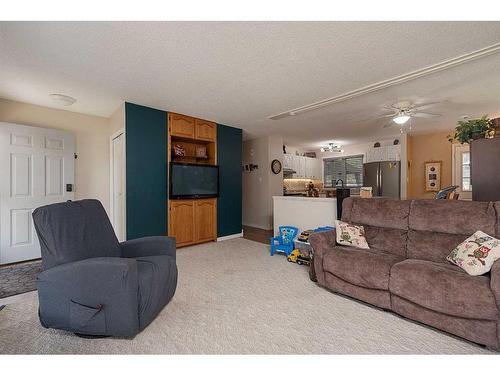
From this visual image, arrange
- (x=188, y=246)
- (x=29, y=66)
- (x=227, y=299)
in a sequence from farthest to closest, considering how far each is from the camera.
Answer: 1. (x=188, y=246)
2. (x=29, y=66)
3. (x=227, y=299)

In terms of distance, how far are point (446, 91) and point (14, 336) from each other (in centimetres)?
519

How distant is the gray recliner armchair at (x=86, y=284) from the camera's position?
5.13 feet

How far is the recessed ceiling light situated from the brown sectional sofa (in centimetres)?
377

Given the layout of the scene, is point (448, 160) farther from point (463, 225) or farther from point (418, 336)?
point (418, 336)

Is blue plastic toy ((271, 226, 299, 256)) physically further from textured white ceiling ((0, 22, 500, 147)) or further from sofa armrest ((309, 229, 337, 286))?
textured white ceiling ((0, 22, 500, 147))

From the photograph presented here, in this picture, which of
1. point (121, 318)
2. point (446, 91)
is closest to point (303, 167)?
point (446, 91)

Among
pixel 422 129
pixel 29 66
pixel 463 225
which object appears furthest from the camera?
pixel 422 129

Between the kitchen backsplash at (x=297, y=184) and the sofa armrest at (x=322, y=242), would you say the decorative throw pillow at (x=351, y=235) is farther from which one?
the kitchen backsplash at (x=297, y=184)

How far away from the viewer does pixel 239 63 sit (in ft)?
7.85

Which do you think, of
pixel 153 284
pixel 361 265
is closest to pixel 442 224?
pixel 361 265

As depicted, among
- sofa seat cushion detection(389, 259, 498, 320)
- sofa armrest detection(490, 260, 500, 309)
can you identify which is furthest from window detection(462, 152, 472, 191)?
sofa armrest detection(490, 260, 500, 309)

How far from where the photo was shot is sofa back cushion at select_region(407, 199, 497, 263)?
2.00 m

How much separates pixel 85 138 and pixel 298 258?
4118mm

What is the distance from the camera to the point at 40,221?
1.70 metres
